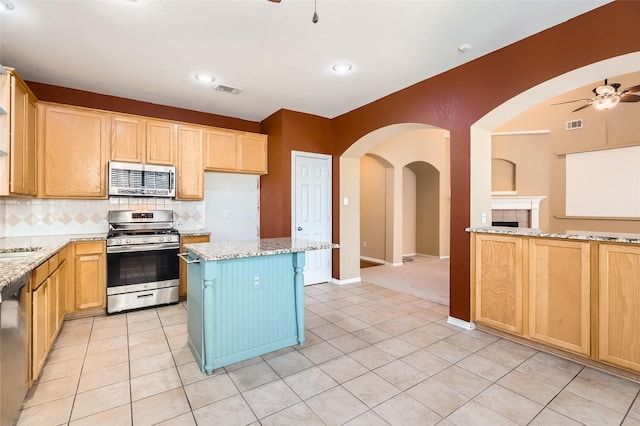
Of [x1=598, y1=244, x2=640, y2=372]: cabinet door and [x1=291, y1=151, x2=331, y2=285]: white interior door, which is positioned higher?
[x1=291, y1=151, x2=331, y2=285]: white interior door

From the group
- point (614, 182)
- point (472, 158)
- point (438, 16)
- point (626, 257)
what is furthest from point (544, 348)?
point (614, 182)

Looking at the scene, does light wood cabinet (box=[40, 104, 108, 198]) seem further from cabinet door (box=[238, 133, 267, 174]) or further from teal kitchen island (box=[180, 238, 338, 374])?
teal kitchen island (box=[180, 238, 338, 374])

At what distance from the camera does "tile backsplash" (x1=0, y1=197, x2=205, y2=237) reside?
3.42 metres

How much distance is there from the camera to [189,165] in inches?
166

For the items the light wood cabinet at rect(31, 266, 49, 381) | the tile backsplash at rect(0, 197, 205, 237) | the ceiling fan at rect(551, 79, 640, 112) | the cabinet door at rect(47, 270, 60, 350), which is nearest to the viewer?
the light wood cabinet at rect(31, 266, 49, 381)

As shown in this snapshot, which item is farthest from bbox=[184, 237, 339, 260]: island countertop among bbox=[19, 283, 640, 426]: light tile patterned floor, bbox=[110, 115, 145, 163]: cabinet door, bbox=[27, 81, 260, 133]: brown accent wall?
bbox=[27, 81, 260, 133]: brown accent wall

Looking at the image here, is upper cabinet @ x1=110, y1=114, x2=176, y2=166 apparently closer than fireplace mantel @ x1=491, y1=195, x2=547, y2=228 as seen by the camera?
Yes

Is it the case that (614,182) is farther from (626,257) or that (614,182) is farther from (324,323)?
(324,323)

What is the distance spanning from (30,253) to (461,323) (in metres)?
4.04

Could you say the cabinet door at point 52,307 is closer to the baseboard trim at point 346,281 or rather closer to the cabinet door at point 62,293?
the cabinet door at point 62,293

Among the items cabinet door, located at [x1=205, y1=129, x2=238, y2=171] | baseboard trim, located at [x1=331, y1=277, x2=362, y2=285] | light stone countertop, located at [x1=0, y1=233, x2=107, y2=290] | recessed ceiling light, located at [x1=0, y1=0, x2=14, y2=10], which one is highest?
recessed ceiling light, located at [x1=0, y1=0, x2=14, y2=10]

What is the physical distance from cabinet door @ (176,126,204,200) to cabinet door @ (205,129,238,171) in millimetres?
124

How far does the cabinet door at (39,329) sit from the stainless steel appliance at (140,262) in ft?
3.77

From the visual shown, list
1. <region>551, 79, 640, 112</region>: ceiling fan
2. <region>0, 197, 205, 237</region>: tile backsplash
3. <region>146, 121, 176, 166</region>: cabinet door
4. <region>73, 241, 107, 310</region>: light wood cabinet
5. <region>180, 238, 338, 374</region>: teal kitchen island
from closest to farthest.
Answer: <region>180, 238, 338, 374</region>: teal kitchen island < <region>73, 241, 107, 310</region>: light wood cabinet < <region>0, 197, 205, 237</region>: tile backsplash < <region>146, 121, 176, 166</region>: cabinet door < <region>551, 79, 640, 112</region>: ceiling fan
